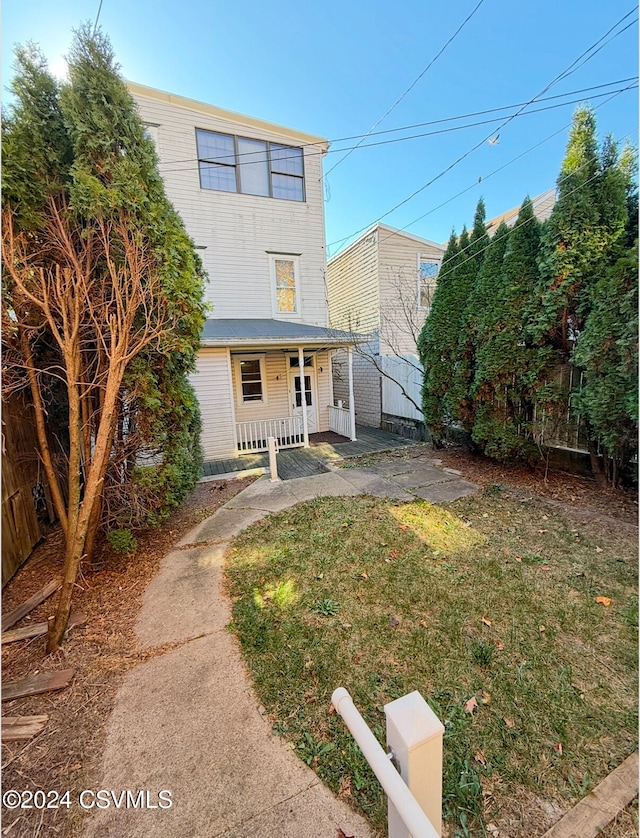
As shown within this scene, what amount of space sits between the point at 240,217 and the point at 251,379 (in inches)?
176

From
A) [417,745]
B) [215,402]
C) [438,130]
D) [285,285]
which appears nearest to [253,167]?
[285,285]

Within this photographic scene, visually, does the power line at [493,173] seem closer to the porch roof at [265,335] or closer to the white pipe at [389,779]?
the porch roof at [265,335]

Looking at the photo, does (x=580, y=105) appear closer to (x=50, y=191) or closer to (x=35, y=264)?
(x=50, y=191)

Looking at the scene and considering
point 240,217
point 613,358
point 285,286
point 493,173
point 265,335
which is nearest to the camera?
point 613,358

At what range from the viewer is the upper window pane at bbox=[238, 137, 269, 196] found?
30.7 ft

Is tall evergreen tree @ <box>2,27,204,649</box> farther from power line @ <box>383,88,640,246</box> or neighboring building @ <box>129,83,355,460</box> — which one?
power line @ <box>383,88,640,246</box>

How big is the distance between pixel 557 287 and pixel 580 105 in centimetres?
223

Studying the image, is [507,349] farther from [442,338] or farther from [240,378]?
[240,378]

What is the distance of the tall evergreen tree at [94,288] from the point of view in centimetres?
262

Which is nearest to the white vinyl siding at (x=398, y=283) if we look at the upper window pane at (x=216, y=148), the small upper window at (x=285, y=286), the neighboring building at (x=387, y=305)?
the neighboring building at (x=387, y=305)

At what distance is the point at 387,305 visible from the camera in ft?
36.9

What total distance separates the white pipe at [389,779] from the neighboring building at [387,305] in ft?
30.5

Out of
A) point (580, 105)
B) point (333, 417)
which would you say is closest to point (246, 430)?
point (333, 417)

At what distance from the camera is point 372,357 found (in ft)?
36.3
